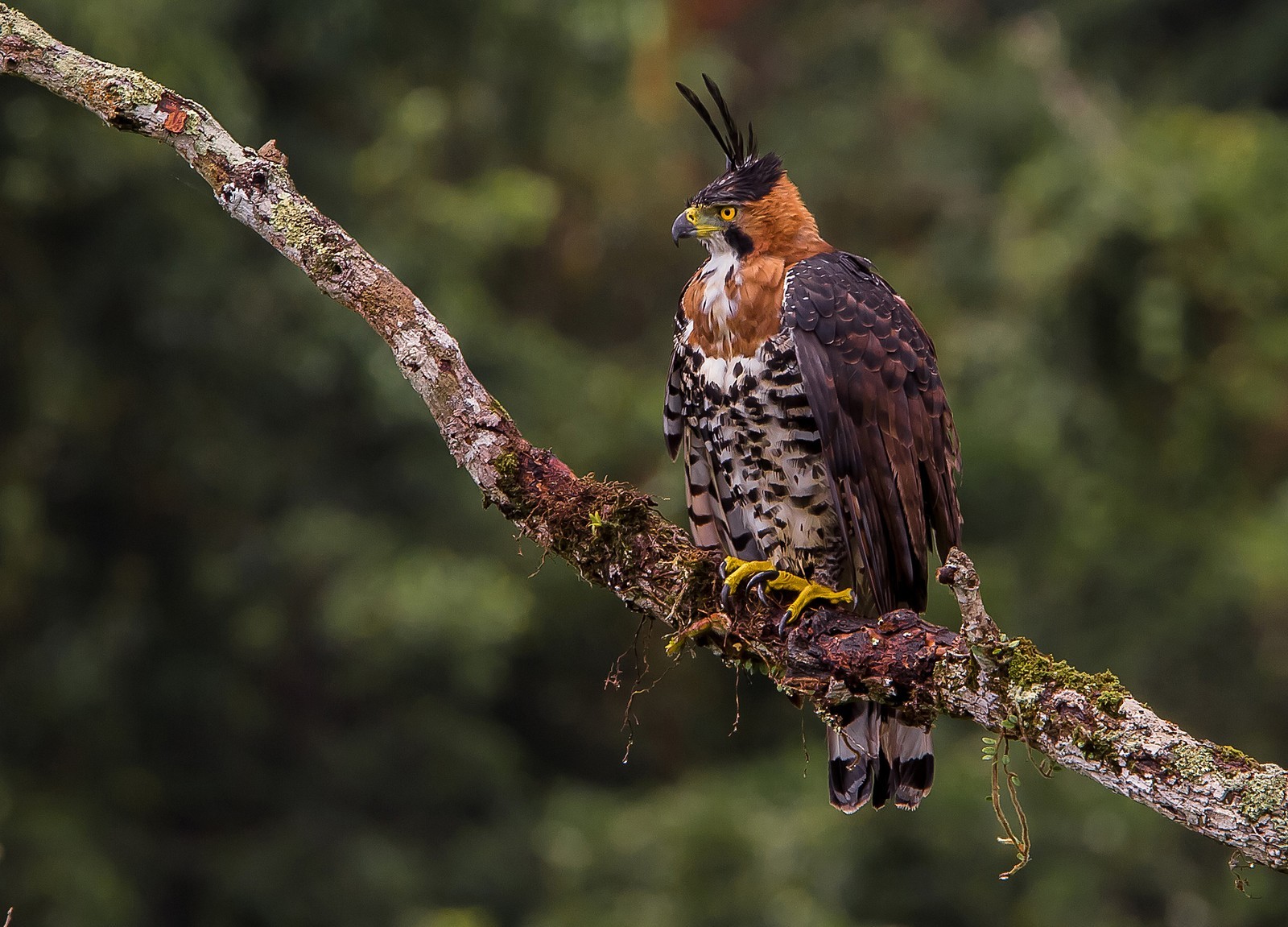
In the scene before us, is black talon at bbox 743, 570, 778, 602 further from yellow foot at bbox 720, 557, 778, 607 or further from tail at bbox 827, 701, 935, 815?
tail at bbox 827, 701, 935, 815

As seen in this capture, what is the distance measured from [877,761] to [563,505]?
984mm

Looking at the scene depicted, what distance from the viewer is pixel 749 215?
390 cm

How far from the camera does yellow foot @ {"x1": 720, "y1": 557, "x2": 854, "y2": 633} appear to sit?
304 cm

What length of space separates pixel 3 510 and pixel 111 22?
92.4 inches

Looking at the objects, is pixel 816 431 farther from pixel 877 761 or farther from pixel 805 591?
pixel 877 761

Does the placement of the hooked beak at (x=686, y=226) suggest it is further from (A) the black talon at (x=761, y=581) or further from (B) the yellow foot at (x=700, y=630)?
(B) the yellow foot at (x=700, y=630)

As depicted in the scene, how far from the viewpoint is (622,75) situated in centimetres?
890

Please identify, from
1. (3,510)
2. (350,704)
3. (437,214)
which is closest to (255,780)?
(350,704)

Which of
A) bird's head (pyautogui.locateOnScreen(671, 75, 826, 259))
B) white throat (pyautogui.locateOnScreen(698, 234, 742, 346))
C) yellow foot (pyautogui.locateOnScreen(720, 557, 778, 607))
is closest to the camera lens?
yellow foot (pyautogui.locateOnScreen(720, 557, 778, 607))

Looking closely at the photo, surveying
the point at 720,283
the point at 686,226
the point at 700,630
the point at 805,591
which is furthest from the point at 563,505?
the point at 686,226

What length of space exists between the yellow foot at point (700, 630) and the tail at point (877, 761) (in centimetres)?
48

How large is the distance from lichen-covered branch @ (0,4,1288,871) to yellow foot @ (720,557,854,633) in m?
0.04

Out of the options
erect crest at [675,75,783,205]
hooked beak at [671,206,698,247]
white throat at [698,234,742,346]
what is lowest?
white throat at [698,234,742,346]

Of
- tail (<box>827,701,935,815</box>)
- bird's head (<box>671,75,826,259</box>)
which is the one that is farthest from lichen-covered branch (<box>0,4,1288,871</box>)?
bird's head (<box>671,75,826,259</box>)
